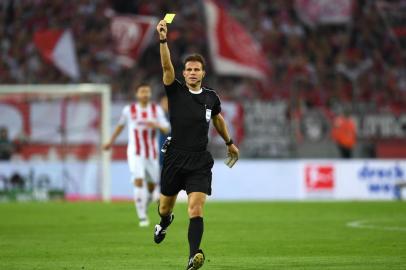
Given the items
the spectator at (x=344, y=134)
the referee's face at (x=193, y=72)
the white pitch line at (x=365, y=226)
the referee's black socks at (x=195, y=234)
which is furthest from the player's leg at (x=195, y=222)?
the spectator at (x=344, y=134)

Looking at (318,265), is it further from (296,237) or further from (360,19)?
(360,19)

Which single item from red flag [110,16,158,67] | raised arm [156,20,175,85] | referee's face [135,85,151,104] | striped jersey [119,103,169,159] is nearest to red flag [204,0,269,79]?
red flag [110,16,158,67]

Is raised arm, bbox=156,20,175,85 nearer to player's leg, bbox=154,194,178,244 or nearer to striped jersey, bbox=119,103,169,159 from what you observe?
player's leg, bbox=154,194,178,244

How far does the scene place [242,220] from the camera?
16.6 m

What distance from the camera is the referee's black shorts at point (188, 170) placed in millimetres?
8906

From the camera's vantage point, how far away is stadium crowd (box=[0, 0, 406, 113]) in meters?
28.4

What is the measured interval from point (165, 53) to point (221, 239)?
4468 millimetres

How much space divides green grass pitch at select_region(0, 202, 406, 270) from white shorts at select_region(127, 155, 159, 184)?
84cm

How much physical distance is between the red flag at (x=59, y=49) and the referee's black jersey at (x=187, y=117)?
64.2 feet

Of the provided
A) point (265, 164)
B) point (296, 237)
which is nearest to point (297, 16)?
point (265, 164)

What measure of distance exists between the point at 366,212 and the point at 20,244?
900 centimetres

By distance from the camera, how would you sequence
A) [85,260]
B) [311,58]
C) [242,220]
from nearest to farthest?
1. [85,260]
2. [242,220]
3. [311,58]

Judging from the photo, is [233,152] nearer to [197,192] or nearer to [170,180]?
[170,180]

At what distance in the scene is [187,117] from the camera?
29.6 ft
